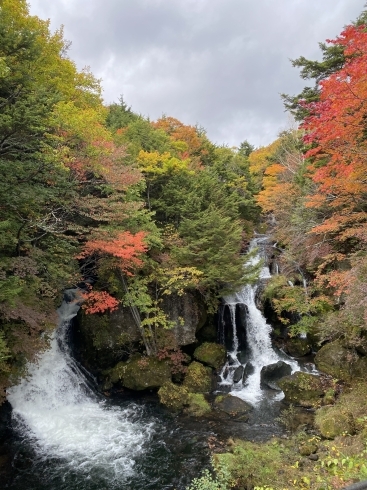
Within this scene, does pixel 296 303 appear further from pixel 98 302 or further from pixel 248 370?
pixel 98 302

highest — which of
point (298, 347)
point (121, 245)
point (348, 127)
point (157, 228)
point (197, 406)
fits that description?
point (348, 127)

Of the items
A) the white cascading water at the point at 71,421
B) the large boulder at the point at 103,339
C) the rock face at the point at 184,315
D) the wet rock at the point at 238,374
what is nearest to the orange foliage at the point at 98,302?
the large boulder at the point at 103,339

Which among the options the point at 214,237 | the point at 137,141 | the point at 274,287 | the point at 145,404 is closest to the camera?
the point at 145,404

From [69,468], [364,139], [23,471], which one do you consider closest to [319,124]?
[364,139]

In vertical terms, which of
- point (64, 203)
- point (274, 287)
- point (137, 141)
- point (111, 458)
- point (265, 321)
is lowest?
point (111, 458)

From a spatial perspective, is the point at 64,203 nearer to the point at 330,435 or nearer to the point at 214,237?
the point at 214,237

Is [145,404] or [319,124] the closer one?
[319,124]

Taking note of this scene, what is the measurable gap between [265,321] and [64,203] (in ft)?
42.0

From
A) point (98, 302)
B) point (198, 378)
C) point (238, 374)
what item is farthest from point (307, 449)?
point (98, 302)

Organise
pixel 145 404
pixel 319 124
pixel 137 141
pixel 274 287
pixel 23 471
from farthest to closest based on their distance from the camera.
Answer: pixel 137 141 < pixel 274 287 < pixel 145 404 < pixel 319 124 < pixel 23 471

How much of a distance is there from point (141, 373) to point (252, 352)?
249 inches

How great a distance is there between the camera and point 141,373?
48.2 ft

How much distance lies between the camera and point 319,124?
39.0 feet

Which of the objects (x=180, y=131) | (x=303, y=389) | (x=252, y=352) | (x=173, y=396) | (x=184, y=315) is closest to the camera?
(x=303, y=389)
